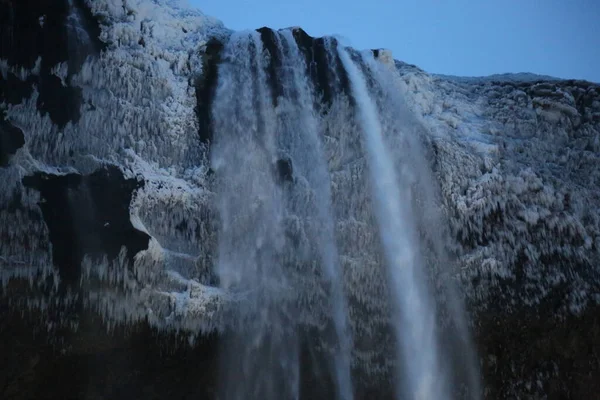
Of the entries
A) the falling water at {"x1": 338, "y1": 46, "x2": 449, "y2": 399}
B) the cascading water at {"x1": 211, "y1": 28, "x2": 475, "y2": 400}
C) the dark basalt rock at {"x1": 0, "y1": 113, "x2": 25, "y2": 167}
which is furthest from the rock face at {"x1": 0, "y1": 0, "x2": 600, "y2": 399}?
the falling water at {"x1": 338, "y1": 46, "x2": 449, "y2": 399}

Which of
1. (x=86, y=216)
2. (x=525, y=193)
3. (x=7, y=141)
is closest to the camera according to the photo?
(x=7, y=141)

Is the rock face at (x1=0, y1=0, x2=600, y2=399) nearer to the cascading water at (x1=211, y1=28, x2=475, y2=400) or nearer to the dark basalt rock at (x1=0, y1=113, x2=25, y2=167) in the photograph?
the dark basalt rock at (x1=0, y1=113, x2=25, y2=167)

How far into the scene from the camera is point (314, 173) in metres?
10.3

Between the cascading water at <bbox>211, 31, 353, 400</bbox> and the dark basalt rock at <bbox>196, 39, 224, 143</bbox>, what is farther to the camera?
the dark basalt rock at <bbox>196, 39, 224, 143</bbox>

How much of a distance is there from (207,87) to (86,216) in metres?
3.41

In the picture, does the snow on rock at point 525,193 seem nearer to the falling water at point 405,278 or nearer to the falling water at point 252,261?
the falling water at point 405,278

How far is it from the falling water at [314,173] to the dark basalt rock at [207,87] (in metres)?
1.38

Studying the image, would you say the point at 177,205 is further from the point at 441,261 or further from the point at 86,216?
the point at 441,261

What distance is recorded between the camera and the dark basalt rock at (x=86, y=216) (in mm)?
8781

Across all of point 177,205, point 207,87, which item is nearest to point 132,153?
point 177,205

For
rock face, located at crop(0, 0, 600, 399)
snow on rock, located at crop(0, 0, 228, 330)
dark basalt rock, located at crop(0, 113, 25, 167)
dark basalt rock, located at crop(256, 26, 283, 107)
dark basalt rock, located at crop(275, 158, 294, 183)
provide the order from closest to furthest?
dark basalt rock, located at crop(0, 113, 25, 167) < snow on rock, located at crop(0, 0, 228, 330) < rock face, located at crop(0, 0, 600, 399) < dark basalt rock, located at crop(275, 158, 294, 183) < dark basalt rock, located at crop(256, 26, 283, 107)

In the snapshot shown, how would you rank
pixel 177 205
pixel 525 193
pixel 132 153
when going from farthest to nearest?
1. pixel 525 193
2. pixel 177 205
3. pixel 132 153

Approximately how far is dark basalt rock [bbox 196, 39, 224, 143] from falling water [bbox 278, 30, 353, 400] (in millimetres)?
1383

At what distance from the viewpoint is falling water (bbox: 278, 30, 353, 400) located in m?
10.1
